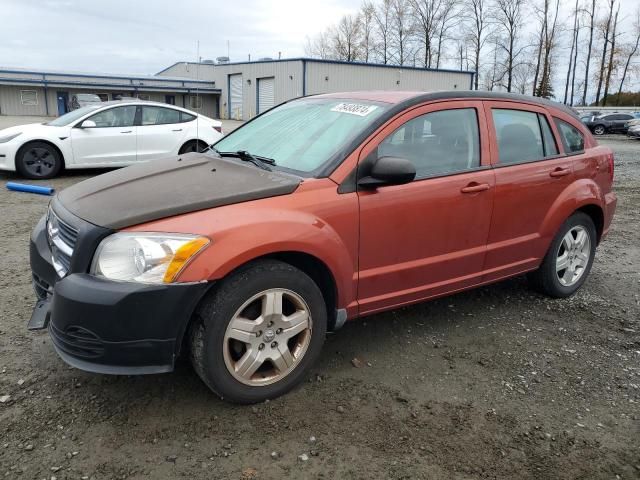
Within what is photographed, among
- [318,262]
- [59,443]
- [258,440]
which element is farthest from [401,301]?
[59,443]

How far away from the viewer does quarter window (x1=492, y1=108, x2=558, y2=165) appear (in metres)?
3.92

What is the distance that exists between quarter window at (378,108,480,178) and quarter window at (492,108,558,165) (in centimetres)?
26

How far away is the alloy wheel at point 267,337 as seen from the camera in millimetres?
2754

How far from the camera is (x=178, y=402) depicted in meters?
2.91

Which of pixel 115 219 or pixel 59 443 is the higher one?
pixel 115 219

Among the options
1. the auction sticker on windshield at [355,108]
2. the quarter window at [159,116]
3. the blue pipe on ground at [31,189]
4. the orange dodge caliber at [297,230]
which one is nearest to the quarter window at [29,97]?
the quarter window at [159,116]

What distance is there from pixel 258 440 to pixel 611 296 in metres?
3.56

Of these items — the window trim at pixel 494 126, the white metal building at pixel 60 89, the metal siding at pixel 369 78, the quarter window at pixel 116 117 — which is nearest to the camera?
the window trim at pixel 494 126

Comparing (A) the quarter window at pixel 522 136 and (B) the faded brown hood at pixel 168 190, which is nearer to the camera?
(B) the faded brown hood at pixel 168 190

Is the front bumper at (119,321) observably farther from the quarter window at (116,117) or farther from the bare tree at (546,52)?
the bare tree at (546,52)

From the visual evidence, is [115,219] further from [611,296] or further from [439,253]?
[611,296]

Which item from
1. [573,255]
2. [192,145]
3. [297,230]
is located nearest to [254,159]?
[297,230]

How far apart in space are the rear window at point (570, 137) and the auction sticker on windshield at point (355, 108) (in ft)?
6.04

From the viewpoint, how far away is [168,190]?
9.70 ft
